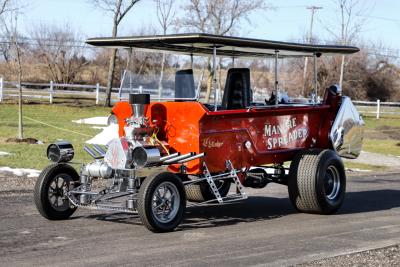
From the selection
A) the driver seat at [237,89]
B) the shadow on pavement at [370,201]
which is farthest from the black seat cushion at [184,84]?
the shadow on pavement at [370,201]

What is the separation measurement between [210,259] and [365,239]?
250 centimetres

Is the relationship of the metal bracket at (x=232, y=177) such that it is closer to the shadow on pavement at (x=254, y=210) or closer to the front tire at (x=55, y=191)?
the shadow on pavement at (x=254, y=210)

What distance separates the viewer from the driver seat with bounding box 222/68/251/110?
11.5 meters

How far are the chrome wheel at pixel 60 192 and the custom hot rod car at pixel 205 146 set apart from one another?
0.01 m

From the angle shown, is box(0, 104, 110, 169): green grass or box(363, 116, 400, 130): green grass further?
box(363, 116, 400, 130): green grass

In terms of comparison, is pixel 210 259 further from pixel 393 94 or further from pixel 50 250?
pixel 393 94

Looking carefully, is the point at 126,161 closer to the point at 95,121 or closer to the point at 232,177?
the point at 232,177

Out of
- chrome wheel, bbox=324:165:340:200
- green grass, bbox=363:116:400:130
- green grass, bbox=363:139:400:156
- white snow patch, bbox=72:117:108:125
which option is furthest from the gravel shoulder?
green grass, bbox=363:116:400:130

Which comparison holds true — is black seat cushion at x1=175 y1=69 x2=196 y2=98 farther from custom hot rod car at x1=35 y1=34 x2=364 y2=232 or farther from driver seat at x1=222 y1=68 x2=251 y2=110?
driver seat at x1=222 y1=68 x2=251 y2=110

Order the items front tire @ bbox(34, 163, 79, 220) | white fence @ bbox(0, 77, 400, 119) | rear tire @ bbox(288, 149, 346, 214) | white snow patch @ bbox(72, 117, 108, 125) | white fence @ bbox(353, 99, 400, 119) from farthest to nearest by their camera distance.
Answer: white fence @ bbox(353, 99, 400, 119), white fence @ bbox(0, 77, 400, 119), white snow patch @ bbox(72, 117, 108, 125), rear tire @ bbox(288, 149, 346, 214), front tire @ bbox(34, 163, 79, 220)

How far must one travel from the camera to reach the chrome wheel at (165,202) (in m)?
9.30

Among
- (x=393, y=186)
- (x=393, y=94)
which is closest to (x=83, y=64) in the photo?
(x=393, y=94)

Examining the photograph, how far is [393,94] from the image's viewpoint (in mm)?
64625

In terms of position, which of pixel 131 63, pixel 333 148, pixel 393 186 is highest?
pixel 131 63
